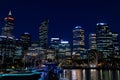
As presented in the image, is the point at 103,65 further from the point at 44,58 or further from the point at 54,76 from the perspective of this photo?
the point at 54,76

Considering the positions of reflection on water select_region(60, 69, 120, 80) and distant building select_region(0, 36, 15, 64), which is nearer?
reflection on water select_region(60, 69, 120, 80)

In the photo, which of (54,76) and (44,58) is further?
(44,58)

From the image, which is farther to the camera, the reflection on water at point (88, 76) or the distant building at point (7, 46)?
the distant building at point (7, 46)

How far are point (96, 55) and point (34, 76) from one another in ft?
509

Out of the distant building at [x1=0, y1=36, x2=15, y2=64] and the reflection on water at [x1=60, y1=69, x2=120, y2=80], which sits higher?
the distant building at [x1=0, y1=36, x2=15, y2=64]

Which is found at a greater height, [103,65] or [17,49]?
[17,49]

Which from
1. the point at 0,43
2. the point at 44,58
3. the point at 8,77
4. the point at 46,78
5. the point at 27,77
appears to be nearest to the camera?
the point at 46,78

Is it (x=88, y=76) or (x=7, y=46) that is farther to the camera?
(x=7, y=46)

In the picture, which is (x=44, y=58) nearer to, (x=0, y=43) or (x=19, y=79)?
(x=0, y=43)

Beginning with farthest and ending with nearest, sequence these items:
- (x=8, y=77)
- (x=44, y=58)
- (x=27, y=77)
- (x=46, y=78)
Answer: (x=44, y=58)
(x=27, y=77)
(x=8, y=77)
(x=46, y=78)

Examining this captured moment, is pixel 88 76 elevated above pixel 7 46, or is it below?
below

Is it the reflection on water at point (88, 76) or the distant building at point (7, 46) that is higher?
the distant building at point (7, 46)

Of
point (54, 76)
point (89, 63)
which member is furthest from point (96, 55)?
point (54, 76)

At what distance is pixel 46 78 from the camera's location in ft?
92.9
